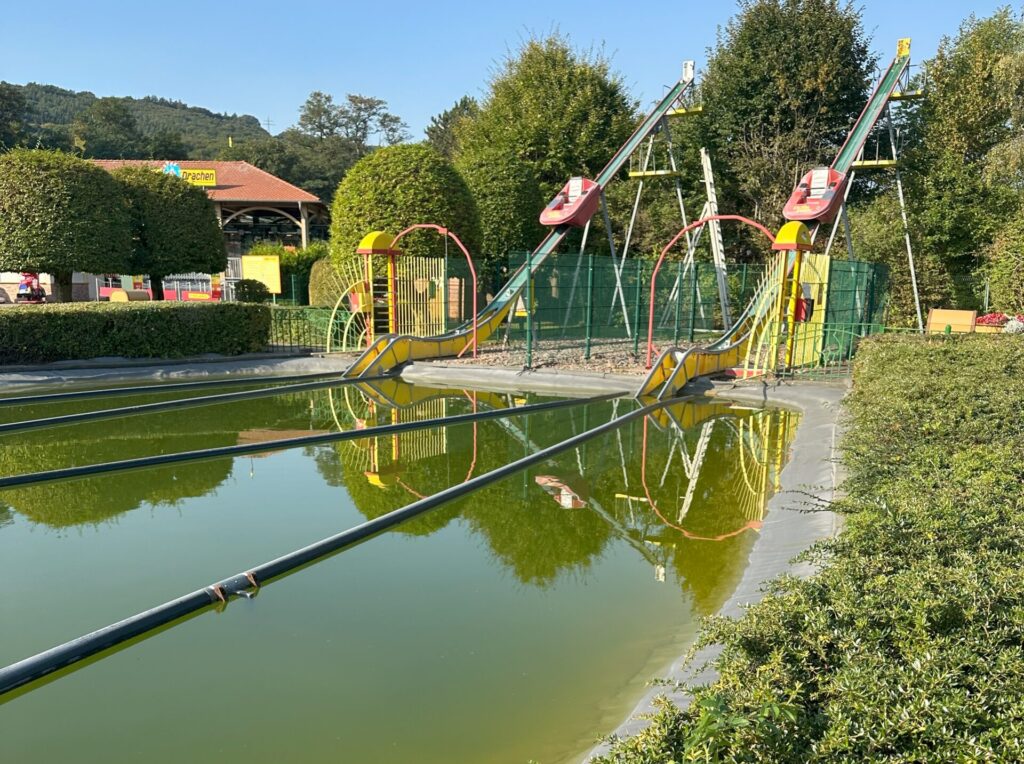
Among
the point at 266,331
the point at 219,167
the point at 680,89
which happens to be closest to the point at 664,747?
the point at 266,331

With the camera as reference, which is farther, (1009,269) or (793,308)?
(1009,269)

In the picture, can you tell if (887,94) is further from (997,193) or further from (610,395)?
(610,395)

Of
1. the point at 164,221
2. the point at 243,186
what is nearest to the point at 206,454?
the point at 164,221

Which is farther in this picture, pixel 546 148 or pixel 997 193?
pixel 546 148

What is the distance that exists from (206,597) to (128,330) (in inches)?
405

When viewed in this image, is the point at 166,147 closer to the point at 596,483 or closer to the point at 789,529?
the point at 596,483

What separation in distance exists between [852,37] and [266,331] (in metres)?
16.7

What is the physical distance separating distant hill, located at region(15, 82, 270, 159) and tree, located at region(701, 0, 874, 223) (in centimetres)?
5670

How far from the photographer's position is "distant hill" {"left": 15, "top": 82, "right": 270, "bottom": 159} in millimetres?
73438

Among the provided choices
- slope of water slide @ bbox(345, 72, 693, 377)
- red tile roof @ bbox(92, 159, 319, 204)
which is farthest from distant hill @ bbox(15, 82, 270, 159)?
slope of water slide @ bbox(345, 72, 693, 377)

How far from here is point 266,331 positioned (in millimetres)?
14586

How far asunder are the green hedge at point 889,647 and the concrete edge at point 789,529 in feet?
1.36

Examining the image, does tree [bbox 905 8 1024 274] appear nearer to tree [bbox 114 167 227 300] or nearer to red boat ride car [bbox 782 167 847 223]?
red boat ride car [bbox 782 167 847 223]

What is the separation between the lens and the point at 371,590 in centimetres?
443
